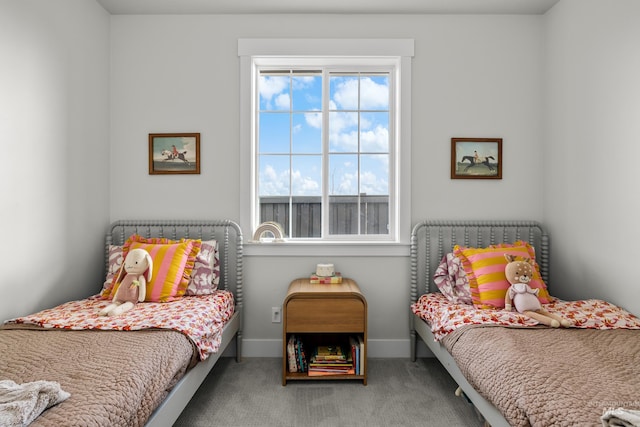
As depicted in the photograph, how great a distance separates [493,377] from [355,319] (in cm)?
105

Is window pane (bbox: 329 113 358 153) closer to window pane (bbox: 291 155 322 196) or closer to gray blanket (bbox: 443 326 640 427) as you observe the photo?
window pane (bbox: 291 155 322 196)

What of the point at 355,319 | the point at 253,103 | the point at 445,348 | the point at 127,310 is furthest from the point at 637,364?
the point at 253,103

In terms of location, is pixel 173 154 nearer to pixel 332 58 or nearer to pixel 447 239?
pixel 332 58

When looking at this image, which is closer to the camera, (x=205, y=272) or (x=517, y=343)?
(x=517, y=343)

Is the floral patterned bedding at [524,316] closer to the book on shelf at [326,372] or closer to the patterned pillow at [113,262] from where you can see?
the book on shelf at [326,372]

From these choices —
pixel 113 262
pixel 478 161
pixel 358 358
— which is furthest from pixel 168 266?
pixel 478 161

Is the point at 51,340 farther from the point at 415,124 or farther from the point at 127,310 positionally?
the point at 415,124

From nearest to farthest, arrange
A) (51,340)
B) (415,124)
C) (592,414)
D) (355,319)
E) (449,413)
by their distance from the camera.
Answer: (592,414) < (51,340) < (449,413) < (355,319) < (415,124)

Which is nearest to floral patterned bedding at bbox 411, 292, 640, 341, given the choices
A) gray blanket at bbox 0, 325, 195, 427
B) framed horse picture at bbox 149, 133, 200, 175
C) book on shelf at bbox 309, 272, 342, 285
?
book on shelf at bbox 309, 272, 342, 285

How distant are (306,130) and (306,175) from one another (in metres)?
0.36

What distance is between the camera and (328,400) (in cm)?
236

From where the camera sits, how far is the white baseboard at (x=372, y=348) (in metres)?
3.02

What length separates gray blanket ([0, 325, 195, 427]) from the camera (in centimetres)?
121

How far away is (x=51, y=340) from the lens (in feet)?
5.78
